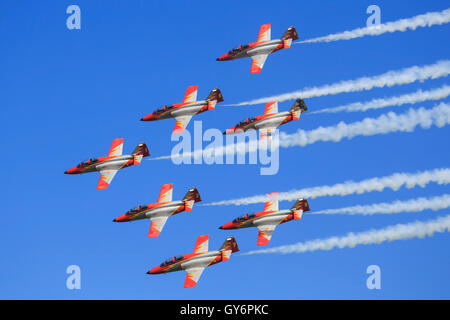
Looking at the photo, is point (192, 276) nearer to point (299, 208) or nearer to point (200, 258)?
point (200, 258)

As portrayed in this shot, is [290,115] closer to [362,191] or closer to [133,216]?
[362,191]

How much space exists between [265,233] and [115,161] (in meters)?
15.9

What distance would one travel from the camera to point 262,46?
9188 centimetres

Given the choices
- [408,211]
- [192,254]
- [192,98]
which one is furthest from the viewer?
[192,98]

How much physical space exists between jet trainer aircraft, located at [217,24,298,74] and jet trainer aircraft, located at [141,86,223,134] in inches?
178

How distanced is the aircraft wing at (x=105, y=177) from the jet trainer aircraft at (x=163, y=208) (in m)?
3.70

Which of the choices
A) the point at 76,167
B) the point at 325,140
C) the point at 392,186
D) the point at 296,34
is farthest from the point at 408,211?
the point at 76,167

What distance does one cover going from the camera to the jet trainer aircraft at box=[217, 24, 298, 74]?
9138 cm

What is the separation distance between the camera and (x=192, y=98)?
9150 centimetres

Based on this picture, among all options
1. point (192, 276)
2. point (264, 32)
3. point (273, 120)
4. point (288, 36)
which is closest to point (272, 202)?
point (273, 120)

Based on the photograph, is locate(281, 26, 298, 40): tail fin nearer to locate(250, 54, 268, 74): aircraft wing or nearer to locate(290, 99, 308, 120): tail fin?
locate(250, 54, 268, 74): aircraft wing

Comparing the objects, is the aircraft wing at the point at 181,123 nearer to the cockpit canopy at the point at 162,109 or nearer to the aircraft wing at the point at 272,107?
the cockpit canopy at the point at 162,109

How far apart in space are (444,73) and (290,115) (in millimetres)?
15463

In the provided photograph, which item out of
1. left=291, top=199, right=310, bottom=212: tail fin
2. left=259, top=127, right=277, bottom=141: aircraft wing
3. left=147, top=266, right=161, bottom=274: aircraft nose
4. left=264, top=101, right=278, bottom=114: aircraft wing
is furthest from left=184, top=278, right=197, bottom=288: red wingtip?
left=264, top=101, right=278, bottom=114: aircraft wing
